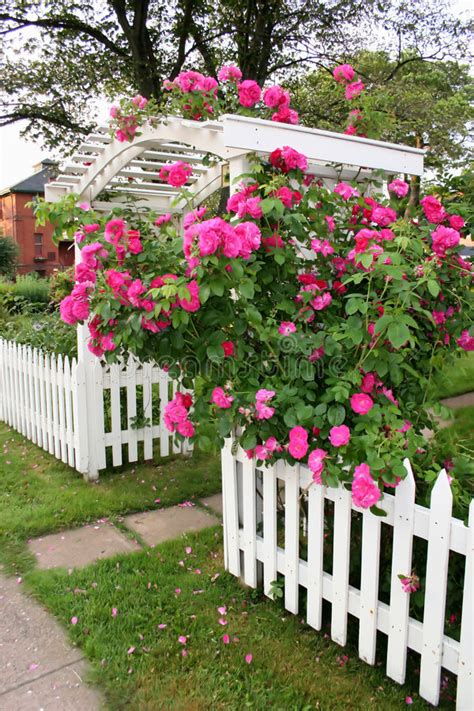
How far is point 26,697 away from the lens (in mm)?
2137

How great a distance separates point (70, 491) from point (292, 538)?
7.23 feet

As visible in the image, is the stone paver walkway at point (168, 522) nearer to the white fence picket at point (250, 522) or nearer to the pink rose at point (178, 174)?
the white fence picket at point (250, 522)

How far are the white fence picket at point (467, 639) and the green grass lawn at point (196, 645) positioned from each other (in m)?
0.24

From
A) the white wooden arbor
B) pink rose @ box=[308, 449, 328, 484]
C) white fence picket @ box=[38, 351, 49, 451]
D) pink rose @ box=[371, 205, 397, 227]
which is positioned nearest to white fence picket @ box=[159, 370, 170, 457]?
the white wooden arbor

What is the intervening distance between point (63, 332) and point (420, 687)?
4.92 m

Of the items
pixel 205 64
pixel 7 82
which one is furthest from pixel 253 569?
pixel 7 82

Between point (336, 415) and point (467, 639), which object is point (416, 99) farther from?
point (467, 639)

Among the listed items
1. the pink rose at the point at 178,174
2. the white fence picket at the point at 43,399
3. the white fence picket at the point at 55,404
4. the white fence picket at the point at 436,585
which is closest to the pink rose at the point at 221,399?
the white fence picket at the point at 436,585

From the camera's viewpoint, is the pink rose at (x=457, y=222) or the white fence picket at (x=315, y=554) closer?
the white fence picket at (x=315, y=554)

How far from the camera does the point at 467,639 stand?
6.08ft

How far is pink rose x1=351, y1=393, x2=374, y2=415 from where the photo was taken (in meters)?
2.03

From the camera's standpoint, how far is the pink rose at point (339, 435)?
196cm

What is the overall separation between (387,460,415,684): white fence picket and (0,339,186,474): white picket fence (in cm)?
234

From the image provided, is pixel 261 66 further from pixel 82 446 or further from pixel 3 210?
pixel 3 210
